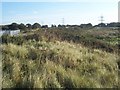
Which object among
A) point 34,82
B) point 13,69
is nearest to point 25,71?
point 13,69

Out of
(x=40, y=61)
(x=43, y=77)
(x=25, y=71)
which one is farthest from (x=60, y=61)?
(x=43, y=77)

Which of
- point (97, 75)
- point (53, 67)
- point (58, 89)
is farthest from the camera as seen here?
point (53, 67)

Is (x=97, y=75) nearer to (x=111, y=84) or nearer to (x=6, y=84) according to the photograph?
(x=111, y=84)

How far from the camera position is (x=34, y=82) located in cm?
580

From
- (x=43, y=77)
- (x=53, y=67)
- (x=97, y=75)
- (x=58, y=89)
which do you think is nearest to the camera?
(x=58, y=89)

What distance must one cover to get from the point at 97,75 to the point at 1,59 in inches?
122

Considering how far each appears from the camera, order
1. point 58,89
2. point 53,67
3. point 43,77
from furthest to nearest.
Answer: point 53,67 < point 43,77 < point 58,89

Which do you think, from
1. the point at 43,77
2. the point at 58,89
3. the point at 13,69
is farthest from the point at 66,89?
the point at 13,69

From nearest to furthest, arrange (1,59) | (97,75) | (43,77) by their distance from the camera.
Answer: (43,77) < (97,75) < (1,59)

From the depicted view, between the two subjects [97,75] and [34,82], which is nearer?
[34,82]

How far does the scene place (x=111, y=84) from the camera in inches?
239

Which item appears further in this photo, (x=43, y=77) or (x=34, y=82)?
(x=43, y=77)

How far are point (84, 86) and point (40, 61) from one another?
2806 mm

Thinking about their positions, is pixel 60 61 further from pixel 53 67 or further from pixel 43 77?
pixel 43 77
